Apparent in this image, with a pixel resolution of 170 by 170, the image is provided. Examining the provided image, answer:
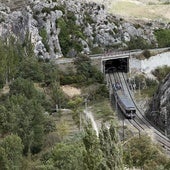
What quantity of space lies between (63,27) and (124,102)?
3308 centimetres

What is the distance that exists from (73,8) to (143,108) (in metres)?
39.8

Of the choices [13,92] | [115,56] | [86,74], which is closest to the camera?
[13,92]

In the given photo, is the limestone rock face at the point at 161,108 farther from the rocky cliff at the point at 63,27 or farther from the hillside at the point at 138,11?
the hillside at the point at 138,11

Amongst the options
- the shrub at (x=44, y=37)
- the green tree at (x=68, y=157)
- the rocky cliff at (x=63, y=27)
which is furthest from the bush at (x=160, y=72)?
the green tree at (x=68, y=157)

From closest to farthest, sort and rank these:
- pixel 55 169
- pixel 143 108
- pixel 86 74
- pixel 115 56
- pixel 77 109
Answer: pixel 55 169, pixel 77 109, pixel 143 108, pixel 86 74, pixel 115 56

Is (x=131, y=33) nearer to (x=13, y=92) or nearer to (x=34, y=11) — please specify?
(x=34, y=11)

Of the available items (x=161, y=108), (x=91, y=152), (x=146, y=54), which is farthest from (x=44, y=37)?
(x=91, y=152)

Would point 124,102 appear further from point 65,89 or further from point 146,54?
point 146,54

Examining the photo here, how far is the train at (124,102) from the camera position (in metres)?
99.4

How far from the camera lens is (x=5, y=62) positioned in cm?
9719

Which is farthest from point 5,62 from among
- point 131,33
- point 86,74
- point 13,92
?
point 131,33

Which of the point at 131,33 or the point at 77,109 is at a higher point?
the point at 131,33

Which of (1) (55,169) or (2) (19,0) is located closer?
(1) (55,169)

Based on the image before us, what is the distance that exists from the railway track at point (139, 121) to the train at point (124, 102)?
116cm
